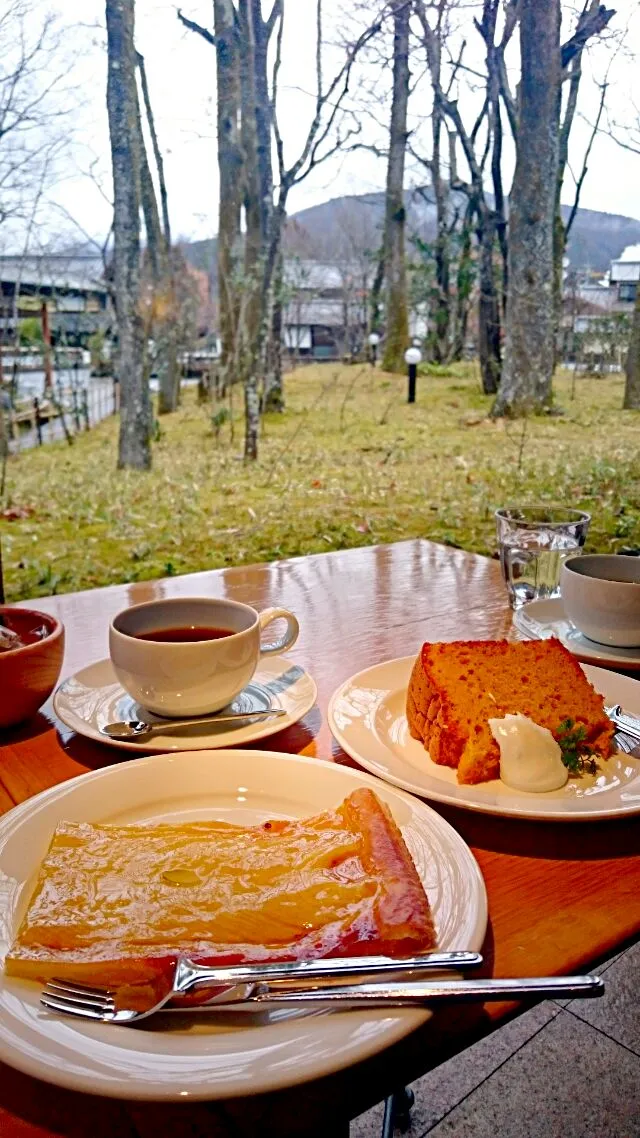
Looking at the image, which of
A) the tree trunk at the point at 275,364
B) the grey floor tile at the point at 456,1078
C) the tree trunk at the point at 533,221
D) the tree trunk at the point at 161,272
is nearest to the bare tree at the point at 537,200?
the tree trunk at the point at 533,221

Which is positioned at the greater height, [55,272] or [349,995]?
[55,272]

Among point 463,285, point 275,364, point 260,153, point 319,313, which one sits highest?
point 260,153

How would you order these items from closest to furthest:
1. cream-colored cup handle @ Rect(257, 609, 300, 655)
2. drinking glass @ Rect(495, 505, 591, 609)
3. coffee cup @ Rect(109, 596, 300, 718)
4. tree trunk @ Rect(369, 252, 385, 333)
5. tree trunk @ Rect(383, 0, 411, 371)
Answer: coffee cup @ Rect(109, 596, 300, 718) → cream-colored cup handle @ Rect(257, 609, 300, 655) → drinking glass @ Rect(495, 505, 591, 609) → tree trunk @ Rect(383, 0, 411, 371) → tree trunk @ Rect(369, 252, 385, 333)

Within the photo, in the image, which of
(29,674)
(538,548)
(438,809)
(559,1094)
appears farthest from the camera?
(559,1094)

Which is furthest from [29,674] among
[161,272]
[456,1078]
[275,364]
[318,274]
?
[318,274]

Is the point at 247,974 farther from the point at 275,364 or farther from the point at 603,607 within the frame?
the point at 275,364

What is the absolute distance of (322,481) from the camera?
8.41 feet

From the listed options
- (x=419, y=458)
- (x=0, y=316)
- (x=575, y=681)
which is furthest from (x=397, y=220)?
(x=575, y=681)

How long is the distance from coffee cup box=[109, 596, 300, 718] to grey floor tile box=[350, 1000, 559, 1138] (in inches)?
36.0

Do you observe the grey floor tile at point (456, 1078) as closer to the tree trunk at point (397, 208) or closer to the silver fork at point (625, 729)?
the silver fork at point (625, 729)

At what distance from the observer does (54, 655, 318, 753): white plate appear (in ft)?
2.28

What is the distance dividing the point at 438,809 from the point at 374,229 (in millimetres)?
2438

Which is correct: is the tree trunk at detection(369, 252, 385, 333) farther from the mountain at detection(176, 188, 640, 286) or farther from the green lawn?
the green lawn

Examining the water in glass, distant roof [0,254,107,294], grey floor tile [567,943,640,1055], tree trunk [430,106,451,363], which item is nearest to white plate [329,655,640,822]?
the water in glass
